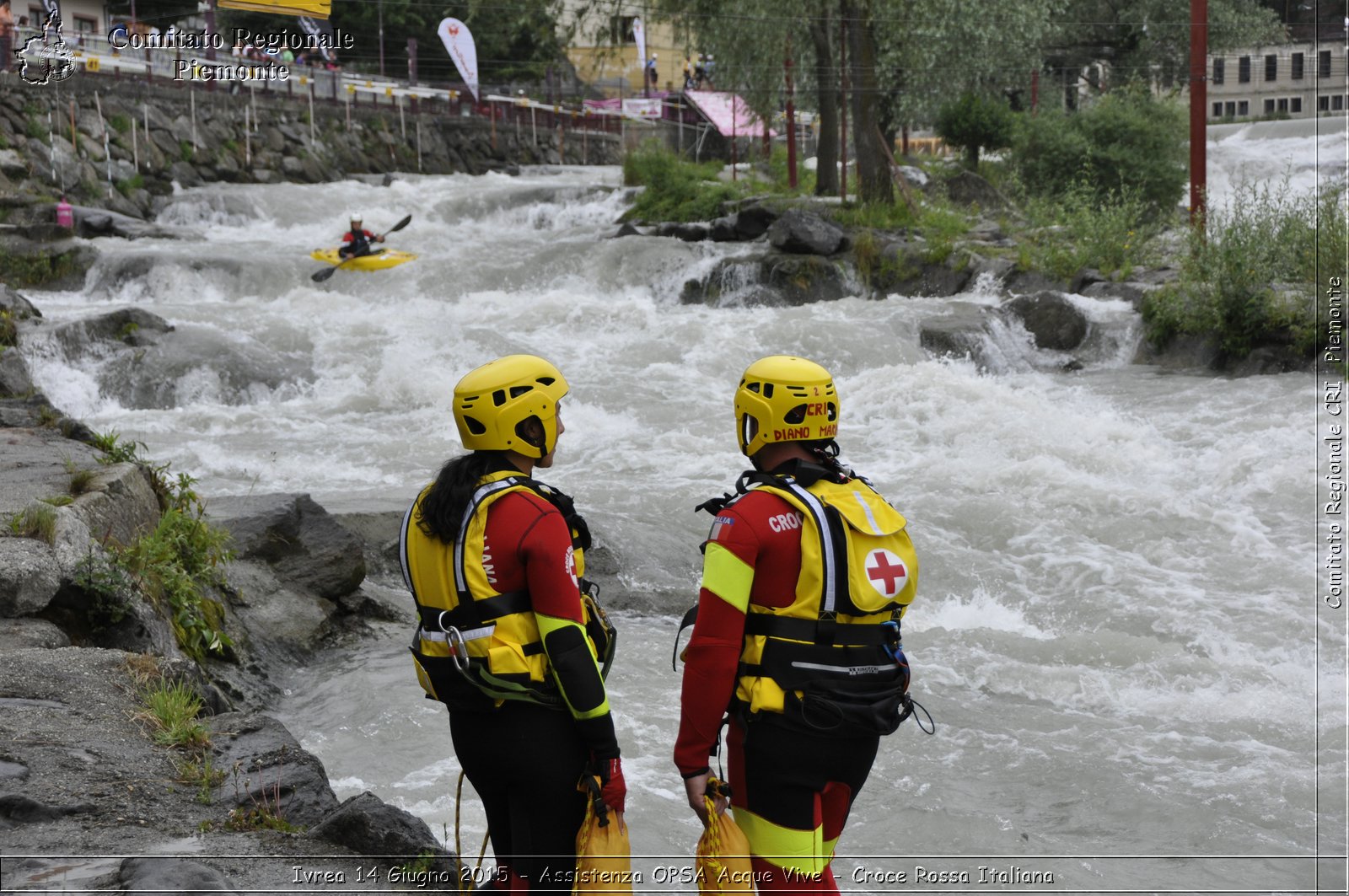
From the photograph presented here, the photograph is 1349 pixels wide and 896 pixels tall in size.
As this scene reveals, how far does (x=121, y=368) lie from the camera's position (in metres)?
12.5

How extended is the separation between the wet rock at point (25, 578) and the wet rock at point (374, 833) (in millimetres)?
2058

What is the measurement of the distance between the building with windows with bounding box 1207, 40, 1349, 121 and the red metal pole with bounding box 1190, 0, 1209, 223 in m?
21.2

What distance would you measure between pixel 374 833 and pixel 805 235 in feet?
49.6

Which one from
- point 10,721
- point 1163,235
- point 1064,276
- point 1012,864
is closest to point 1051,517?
point 1012,864

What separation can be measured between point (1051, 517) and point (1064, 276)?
809cm

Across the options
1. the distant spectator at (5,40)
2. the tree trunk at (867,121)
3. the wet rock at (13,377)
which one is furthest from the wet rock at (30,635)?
the distant spectator at (5,40)

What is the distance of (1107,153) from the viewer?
2238 cm

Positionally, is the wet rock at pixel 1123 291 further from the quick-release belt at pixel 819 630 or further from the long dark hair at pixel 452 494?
the long dark hair at pixel 452 494

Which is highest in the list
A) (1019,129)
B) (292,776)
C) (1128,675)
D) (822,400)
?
(1019,129)

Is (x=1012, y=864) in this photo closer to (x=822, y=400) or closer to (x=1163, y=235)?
(x=822, y=400)

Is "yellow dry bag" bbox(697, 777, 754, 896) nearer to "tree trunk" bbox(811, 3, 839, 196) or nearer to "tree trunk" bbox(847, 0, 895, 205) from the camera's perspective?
"tree trunk" bbox(847, 0, 895, 205)

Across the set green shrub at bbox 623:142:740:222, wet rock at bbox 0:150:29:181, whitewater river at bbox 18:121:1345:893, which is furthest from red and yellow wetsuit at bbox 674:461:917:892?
wet rock at bbox 0:150:29:181

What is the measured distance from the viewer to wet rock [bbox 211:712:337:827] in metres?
3.53

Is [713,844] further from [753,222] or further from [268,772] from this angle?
[753,222]
